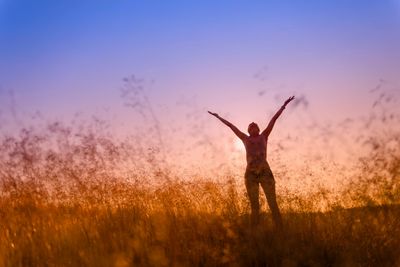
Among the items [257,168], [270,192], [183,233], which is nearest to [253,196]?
[270,192]

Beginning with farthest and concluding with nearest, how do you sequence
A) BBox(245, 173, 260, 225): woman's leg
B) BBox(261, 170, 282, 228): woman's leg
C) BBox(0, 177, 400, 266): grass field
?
1. BBox(261, 170, 282, 228): woman's leg
2. BBox(245, 173, 260, 225): woman's leg
3. BBox(0, 177, 400, 266): grass field

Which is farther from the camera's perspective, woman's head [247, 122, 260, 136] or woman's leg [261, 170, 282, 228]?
woman's head [247, 122, 260, 136]

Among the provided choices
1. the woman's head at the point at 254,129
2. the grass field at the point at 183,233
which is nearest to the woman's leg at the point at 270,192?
the grass field at the point at 183,233

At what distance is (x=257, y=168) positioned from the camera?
6039 millimetres

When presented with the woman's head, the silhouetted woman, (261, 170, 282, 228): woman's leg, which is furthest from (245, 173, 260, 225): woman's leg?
the woman's head

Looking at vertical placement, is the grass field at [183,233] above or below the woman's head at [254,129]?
below

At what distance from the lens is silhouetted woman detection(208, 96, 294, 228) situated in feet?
16.6

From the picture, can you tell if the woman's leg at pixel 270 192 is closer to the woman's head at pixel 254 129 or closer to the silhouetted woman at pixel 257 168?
the silhouetted woman at pixel 257 168

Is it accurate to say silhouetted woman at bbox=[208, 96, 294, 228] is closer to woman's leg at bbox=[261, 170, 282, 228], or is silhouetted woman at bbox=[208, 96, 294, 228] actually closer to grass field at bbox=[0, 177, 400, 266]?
woman's leg at bbox=[261, 170, 282, 228]

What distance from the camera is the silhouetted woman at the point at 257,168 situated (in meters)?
5.06

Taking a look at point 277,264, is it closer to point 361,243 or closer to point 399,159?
point 361,243

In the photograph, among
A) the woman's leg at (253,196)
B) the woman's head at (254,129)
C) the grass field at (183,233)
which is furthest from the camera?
the woman's head at (254,129)

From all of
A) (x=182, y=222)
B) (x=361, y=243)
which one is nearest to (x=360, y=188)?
(x=361, y=243)

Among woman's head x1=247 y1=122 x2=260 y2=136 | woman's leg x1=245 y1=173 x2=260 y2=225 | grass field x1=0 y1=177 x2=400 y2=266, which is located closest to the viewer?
grass field x1=0 y1=177 x2=400 y2=266
